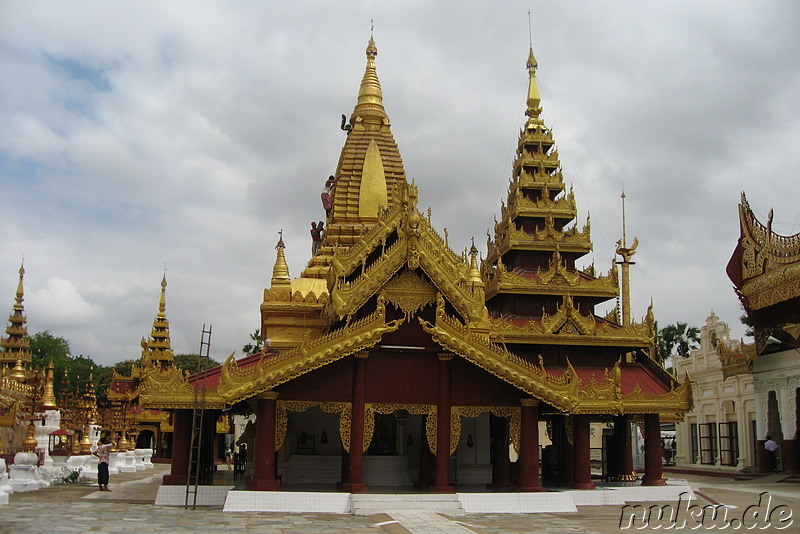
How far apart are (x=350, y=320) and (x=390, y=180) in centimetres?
998

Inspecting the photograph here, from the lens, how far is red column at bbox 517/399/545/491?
1920cm

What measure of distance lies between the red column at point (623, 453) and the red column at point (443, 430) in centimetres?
763

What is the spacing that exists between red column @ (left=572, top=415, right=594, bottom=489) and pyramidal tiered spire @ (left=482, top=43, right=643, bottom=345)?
196 inches

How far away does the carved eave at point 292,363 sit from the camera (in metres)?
17.6

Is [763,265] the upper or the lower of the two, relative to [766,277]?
upper

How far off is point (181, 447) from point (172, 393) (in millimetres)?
1839

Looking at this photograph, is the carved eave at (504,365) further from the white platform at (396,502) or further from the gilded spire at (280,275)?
the gilded spire at (280,275)

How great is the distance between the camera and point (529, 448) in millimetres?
19438

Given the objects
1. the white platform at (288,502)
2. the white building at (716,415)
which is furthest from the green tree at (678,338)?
the white platform at (288,502)

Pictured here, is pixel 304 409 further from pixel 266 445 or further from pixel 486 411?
pixel 486 411

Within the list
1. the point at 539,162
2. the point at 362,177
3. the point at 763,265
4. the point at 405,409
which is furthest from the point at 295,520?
the point at 763,265

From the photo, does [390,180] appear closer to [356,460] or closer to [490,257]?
[490,257]

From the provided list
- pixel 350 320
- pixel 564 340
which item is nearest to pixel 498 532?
pixel 350 320

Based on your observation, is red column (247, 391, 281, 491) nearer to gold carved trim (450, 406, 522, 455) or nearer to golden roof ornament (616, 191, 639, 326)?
gold carved trim (450, 406, 522, 455)
